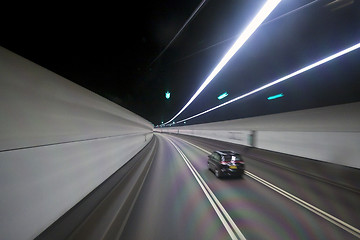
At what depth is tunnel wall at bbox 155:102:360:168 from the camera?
298 inches

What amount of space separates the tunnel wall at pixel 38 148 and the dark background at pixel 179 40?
423mm

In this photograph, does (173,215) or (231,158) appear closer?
(173,215)

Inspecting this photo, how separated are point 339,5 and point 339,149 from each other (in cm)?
690

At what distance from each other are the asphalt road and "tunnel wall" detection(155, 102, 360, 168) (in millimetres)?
1849

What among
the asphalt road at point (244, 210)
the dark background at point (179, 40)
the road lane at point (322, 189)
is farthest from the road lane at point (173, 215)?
the dark background at point (179, 40)

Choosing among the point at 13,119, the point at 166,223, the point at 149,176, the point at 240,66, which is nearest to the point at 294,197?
the point at 166,223

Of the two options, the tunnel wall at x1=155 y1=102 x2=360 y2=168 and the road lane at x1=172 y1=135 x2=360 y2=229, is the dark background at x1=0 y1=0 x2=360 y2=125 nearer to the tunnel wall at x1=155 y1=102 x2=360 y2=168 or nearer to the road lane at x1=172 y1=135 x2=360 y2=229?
the tunnel wall at x1=155 y1=102 x2=360 y2=168

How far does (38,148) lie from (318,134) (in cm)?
1215

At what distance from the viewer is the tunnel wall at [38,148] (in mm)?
2838

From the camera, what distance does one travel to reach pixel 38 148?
3.38 m

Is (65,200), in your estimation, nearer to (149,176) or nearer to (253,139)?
(149,176)

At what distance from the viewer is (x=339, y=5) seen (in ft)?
12.9

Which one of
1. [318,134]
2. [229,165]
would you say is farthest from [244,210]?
[318,134]

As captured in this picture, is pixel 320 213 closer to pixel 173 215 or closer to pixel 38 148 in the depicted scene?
pixel 173 215
